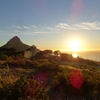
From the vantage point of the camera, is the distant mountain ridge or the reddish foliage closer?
the reddish foliage

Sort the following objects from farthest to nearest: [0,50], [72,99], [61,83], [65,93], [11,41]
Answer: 1. [11,41]
2. [0,50]
3. [61,83]
4. [65,93]
5. [72,99]

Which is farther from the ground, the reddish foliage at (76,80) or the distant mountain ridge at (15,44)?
the distant mountain ridge at (15,44)

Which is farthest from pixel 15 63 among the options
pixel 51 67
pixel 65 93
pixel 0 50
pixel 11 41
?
pixel 11 41

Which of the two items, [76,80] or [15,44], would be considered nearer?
[76,80]

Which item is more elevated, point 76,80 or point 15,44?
point 15,44

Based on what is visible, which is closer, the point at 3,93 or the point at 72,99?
the point at 3,93

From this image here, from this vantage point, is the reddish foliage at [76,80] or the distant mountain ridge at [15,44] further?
the distant mountain ridge at [15,44]

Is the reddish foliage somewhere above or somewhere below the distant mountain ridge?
below

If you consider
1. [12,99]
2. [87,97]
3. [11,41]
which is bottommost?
[87,97]

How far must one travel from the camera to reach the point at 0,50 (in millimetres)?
43312

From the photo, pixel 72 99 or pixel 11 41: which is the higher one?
pixel 11 41

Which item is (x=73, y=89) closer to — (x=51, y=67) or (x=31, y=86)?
(x=31, y=86)

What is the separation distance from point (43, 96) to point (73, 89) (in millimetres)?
2611

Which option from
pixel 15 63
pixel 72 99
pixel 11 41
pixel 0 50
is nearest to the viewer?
pixel 72 99
